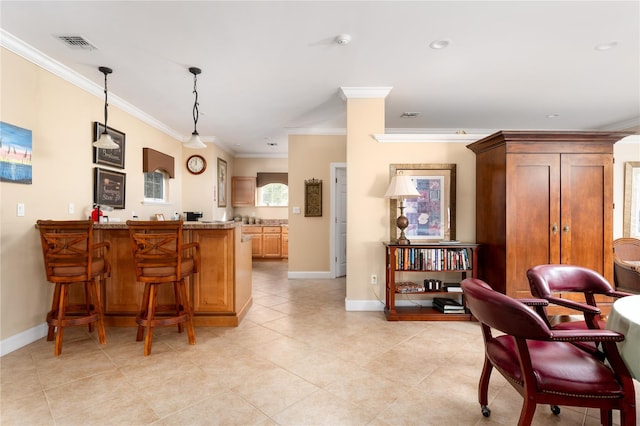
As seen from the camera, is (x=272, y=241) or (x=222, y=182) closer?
(x=222, y=182)

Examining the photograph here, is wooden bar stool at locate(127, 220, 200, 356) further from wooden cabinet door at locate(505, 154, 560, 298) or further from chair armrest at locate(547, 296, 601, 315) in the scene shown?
wooden cabinet door at locate(505, 154, 560, 298)

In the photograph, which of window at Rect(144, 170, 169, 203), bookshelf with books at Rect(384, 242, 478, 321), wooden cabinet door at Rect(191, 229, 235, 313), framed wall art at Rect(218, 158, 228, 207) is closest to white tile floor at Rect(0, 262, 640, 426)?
bookshelf with books at Rect(384, 242, 478, 321)

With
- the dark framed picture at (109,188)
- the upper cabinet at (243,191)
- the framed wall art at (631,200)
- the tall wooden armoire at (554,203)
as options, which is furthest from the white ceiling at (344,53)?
the upper cabinet at (243,191)

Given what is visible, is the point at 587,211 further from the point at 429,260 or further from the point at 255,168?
the point at 255,168

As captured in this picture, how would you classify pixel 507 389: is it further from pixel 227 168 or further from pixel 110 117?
pixel 227 168

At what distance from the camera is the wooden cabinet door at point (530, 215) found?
121 inches

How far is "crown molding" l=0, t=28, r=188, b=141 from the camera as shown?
250 cm

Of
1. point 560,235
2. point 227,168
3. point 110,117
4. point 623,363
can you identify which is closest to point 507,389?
point 623,363

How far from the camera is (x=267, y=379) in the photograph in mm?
2148

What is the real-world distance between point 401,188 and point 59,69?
363 centimetres

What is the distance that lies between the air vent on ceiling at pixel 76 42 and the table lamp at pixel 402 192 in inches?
122

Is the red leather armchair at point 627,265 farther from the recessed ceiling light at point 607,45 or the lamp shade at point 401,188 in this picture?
the lamp shade at point 401,188

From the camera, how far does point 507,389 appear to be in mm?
2045

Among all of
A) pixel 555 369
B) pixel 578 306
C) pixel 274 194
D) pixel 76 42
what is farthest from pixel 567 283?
pixel 274 194
